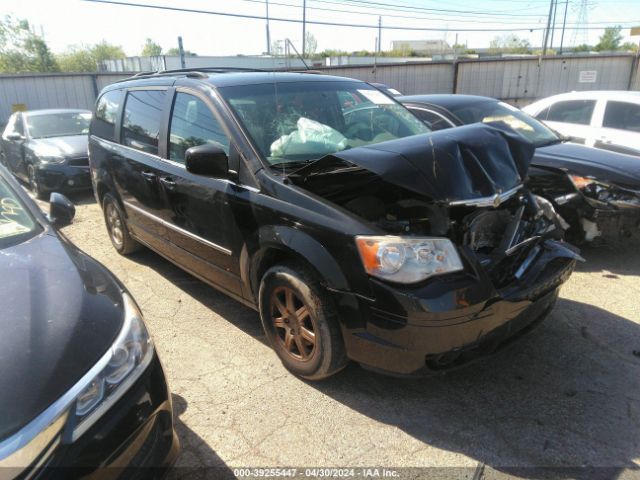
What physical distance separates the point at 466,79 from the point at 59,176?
1491 cm

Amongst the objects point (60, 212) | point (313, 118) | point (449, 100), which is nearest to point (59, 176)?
point (60, 212)

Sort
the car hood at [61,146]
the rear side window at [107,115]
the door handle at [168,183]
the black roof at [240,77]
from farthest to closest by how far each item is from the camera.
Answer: the car hood at [61,146]
the rear side window at [107,115]
the door handle at [168,183]
the black roof at [240,77]

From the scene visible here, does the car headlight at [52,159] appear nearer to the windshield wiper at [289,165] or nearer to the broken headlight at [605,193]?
the windshield wiper at [289,165]

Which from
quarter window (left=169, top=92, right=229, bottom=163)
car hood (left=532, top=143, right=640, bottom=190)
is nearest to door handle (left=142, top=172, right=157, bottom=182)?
quarter window (left=169, top=92, right=229, bottom=163)

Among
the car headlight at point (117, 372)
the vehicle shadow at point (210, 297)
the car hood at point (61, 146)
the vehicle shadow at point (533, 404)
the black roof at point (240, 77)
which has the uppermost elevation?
the black roof at point (240, 77)

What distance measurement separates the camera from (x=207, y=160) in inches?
113

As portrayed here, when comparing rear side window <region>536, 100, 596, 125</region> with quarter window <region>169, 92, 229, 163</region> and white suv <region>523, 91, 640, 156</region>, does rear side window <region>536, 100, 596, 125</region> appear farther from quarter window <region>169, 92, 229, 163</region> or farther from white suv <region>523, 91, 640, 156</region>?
quarter window <region>169, 92, 229, 163</region>

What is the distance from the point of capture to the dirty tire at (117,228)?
493cm

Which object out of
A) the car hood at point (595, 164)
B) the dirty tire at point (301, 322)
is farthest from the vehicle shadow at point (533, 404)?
the car hood at point (595, 164)

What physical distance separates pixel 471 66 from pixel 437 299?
688 inches

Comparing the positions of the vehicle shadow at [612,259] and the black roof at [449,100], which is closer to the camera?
the vehicle shadow at [612,259]

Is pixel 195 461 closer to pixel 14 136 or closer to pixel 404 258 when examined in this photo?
pixel 404 258

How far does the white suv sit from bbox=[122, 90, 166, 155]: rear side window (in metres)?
5.52

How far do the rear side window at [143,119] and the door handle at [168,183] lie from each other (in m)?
0.30
